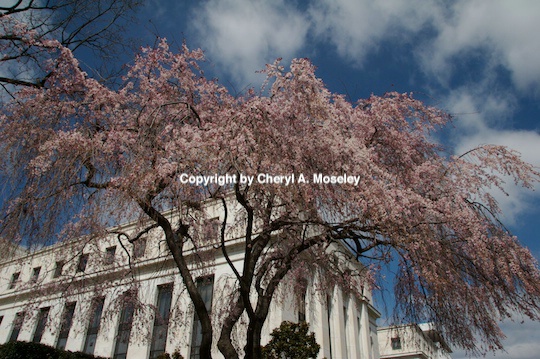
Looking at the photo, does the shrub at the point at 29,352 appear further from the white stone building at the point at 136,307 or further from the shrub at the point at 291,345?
the shrub at the point at 291,345

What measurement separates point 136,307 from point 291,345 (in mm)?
5709

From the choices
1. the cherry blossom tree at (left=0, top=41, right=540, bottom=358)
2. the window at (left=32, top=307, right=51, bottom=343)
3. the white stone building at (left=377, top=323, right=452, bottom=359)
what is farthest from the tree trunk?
the window at (left=32, top=307, right=51, bottom=343)

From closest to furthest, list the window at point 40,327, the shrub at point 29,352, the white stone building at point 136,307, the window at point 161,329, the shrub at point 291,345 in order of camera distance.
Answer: the white stone building at point 136,307, the shrub at point 29,352, the shrub at point 291,345, the window at point 161,329, the window at point 40,327

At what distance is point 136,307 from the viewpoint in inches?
402

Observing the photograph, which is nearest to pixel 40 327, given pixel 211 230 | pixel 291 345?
pixel 291 345

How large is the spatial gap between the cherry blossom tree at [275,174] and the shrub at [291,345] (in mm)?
5718

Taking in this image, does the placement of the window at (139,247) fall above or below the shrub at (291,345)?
above

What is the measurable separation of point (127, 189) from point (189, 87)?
12.2 feet

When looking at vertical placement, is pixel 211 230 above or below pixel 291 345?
above

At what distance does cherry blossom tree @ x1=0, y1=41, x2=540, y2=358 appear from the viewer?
601 cm

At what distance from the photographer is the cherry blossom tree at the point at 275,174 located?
6.01 meters

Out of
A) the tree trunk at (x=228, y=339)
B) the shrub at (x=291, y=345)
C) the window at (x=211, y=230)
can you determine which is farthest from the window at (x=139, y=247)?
the shrub at (x=291, y=345)

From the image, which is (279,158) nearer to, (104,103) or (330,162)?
(330,162)

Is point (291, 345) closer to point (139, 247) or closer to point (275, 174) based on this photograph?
point (139, 247)
